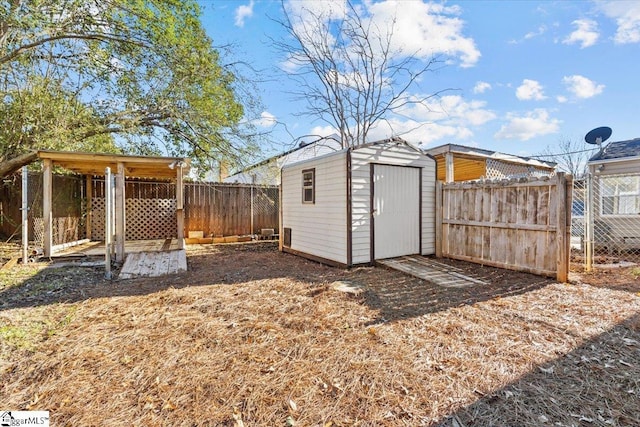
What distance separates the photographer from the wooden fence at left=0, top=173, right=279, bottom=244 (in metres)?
9.10

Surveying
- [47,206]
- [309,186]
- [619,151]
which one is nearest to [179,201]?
[47,206]

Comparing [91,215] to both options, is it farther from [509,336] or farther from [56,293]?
[509,336]

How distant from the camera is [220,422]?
6.05ft

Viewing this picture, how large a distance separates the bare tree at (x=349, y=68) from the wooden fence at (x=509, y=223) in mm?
5725

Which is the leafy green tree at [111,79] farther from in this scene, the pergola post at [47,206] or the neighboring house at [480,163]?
the neighboring house at [480,163]

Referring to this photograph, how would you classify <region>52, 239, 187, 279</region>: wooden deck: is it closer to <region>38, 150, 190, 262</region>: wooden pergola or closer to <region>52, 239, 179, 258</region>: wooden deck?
<region>52, 239, 179, 258</region>: wooden deck

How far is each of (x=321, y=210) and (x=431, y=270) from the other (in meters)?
2.69

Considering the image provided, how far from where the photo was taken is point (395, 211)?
6711 mm

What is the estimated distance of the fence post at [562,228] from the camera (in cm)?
486

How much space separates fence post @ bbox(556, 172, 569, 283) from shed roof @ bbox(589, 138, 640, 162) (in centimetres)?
556

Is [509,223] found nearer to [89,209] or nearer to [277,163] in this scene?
[277,163]

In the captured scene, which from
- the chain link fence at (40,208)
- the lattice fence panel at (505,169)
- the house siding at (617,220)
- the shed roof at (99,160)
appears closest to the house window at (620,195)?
the house siding at (617,220)

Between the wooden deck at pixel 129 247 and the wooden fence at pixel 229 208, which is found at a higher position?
the wooden fence at pixel 229 208

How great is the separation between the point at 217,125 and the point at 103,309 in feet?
23.1
